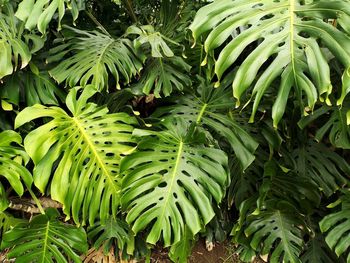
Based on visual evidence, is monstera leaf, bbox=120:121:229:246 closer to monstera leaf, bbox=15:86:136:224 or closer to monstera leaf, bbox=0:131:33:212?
monstera leaf, bbox=15:86:136:224

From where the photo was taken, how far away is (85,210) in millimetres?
1342

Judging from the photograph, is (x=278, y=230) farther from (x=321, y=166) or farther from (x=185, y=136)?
(x=185, y=136)

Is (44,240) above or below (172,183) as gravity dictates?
below

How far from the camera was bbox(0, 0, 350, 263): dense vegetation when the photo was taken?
116cm

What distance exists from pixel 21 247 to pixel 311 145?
1.21 m

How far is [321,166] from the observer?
5.49 ft

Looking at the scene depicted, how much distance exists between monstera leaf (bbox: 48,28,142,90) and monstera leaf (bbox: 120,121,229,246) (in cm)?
37

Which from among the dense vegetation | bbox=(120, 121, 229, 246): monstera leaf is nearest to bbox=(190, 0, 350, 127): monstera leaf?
the dense vegetation

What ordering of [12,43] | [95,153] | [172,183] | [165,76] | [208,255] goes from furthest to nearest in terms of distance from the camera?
[208,255] → [165,76] → [12,43] → [95,153] → [172,183]

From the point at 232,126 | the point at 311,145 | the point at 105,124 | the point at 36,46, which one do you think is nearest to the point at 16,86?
the point at 36,46

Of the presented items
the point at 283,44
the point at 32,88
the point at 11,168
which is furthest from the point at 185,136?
the point at 32,88

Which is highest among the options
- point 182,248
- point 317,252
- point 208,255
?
point 182,248

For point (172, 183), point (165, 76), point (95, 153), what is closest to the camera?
point (172, 183)

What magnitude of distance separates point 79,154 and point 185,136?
0.37m
